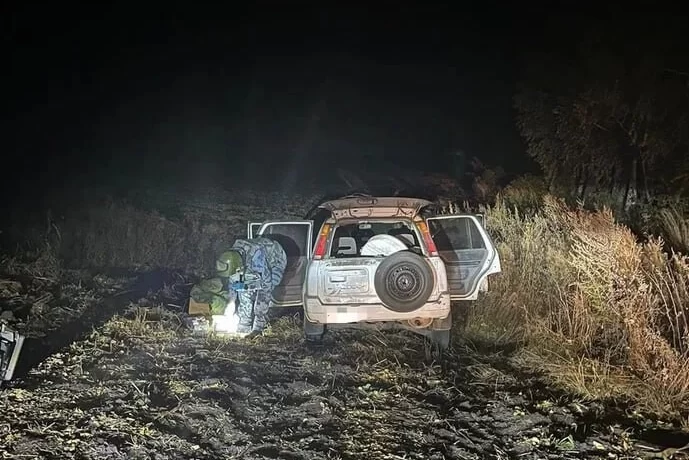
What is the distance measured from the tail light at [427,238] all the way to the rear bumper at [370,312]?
1.53 feet

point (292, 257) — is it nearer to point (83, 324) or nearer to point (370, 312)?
point (370, 312)

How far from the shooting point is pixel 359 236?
9.22m

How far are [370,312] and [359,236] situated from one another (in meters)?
2.06

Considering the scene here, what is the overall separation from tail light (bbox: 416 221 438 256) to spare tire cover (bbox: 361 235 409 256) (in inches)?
23.0

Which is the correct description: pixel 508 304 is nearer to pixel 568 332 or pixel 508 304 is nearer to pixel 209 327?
pixel 568 332

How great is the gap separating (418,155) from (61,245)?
1856 centimetres

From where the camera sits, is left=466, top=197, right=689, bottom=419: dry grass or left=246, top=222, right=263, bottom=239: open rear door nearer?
left=466, top=197, right=689, bottom=419: dry grass

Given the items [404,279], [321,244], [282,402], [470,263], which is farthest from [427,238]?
[282,402]

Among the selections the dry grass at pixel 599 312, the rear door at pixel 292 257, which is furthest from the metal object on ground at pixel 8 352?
the dry grass at pixel 599 312

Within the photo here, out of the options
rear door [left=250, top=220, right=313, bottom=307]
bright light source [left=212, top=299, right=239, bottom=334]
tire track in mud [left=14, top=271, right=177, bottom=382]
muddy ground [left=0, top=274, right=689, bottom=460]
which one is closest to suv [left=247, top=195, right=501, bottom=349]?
muddy ground [left=0, top=274, right=689, bottom=460]

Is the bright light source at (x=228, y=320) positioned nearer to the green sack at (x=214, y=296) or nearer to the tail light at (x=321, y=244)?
the green sack at (x=214, y=296)

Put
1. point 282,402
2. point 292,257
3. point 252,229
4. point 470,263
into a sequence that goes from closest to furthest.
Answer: point 282,402 → point 470,263 → point 252,229 → point 292,257

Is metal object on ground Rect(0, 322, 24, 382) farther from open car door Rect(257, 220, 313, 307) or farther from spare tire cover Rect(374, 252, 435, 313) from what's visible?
spare tire cover Rect(374, 252, 435, 313)

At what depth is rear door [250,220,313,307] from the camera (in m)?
8.63
